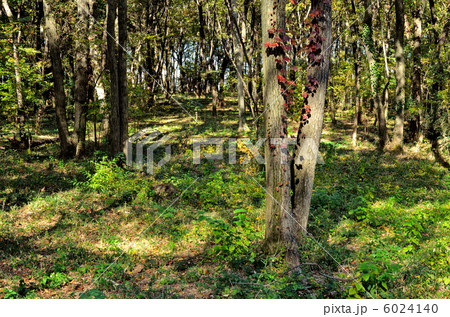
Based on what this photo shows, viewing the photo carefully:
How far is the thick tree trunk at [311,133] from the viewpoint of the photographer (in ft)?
15.2

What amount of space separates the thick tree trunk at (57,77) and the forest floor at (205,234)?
0.86 m

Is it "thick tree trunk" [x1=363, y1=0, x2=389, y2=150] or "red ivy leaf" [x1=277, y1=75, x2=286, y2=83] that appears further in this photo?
"thick tree trunk" [x1=363, y1=0, x2=389, y2=150]

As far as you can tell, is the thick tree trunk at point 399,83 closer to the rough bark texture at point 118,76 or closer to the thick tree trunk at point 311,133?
the thick tree trunk at point 311,133

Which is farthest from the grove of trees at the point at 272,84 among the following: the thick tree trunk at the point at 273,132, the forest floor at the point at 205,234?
the forest floor at the point at 205,234

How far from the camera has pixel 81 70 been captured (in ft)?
37.6

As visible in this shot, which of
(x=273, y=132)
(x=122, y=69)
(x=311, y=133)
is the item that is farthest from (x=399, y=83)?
(x=273, y=132)

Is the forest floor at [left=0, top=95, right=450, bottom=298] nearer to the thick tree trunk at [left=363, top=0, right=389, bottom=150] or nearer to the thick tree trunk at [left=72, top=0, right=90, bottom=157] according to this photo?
the thick tree trunk at [left=72, top=0, right=90, bottom=157]

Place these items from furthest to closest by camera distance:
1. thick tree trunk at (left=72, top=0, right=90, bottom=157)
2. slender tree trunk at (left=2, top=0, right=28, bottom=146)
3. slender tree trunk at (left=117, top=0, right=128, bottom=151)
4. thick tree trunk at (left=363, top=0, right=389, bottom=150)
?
thick tree trunk at (left=363, top=0, right=389, bottom=150)
slender tree trunk at (left=2, top=0, right=28, bottom=146)
thick tree trunk at (left=72, top=0, right=90, bottom=157)
slender tree trunk at (left=117, top=0, right=128, bottom=151)

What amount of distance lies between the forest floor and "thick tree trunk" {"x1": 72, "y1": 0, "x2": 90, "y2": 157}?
1.38 m

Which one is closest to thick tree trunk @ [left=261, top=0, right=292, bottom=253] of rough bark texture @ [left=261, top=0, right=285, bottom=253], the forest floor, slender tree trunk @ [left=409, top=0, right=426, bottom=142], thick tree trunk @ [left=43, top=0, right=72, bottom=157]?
rough bark texture @ [left=261, top=0, right=285, bottom=253]

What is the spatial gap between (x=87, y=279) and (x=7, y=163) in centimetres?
886

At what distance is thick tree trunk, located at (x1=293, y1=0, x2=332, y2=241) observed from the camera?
15.2 feet

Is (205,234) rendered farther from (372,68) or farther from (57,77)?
(372,68)

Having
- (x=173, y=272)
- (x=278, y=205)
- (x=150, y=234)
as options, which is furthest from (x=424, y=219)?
(x=150, y=234)
